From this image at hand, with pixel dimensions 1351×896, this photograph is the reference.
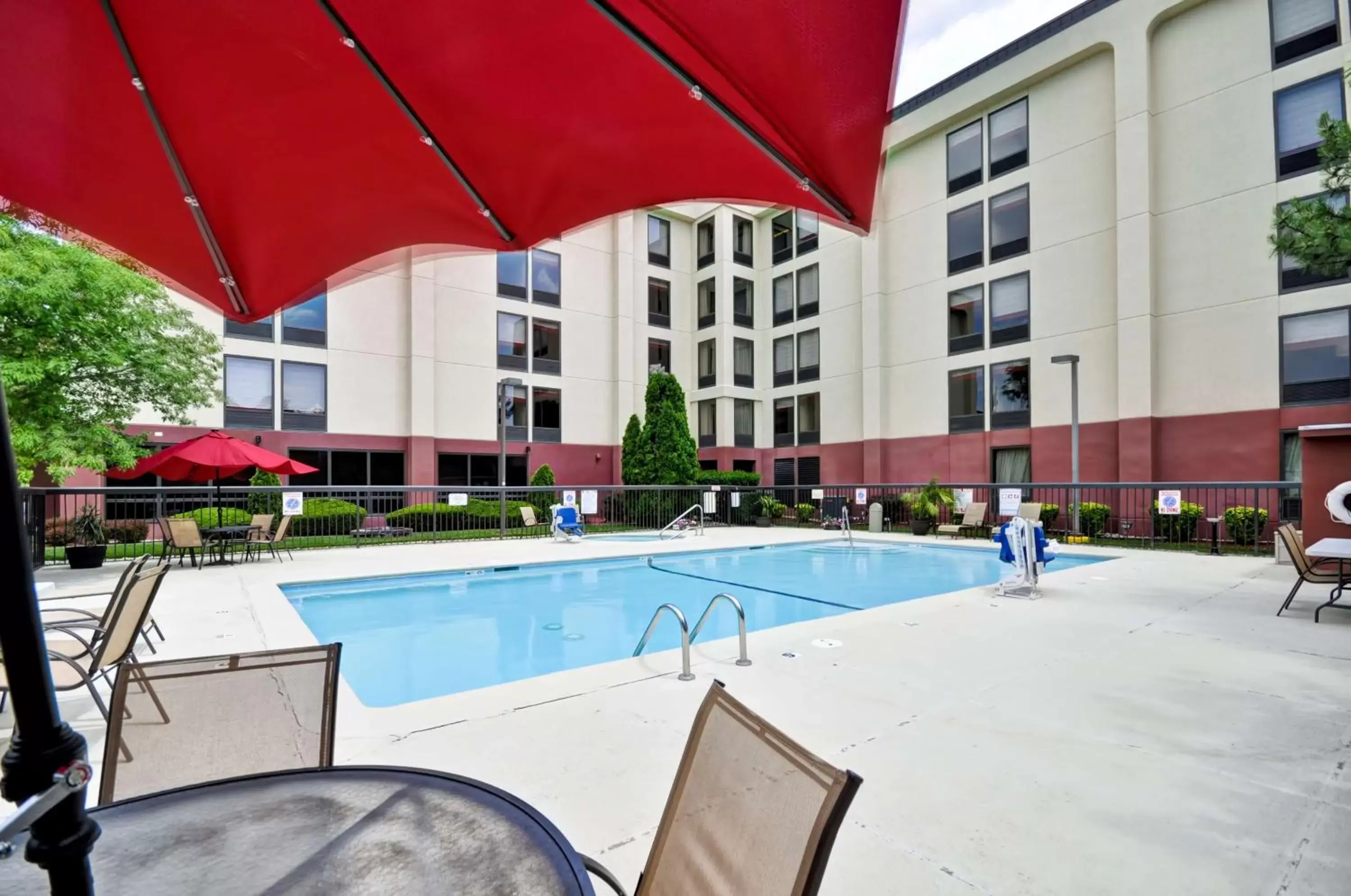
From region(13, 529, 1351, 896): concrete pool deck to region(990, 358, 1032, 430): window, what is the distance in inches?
545

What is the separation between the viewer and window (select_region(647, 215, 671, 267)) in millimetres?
28828

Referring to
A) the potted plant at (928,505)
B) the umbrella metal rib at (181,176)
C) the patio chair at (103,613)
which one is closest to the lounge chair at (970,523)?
the potted plant at (928,505)

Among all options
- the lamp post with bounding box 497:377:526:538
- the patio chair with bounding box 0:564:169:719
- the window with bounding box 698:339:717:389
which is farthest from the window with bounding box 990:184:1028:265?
the patio chair with bounding box 0:564:169:719

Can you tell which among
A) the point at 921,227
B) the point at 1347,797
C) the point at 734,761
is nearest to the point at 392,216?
the point at 734,761

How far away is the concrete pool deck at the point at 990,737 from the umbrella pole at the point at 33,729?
7.00 feet

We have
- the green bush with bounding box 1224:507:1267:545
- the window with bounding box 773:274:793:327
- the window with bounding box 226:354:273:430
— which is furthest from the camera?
the window with bounding box 773:274:793:327

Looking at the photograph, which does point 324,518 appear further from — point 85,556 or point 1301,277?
point 1301,277

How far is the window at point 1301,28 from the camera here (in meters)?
15.2

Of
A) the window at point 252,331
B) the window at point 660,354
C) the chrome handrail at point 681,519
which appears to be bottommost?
the chrome handrail at point 681,519

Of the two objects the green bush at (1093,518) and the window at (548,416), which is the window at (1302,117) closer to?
the green bush at (1093,518)

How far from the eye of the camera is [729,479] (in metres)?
23.3

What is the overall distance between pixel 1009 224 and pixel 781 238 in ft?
31.2

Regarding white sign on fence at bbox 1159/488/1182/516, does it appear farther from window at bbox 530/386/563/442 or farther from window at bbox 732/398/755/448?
window at bbox 530/386/563/442

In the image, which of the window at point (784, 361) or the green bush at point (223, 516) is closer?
the green bush at point (223, 516)
